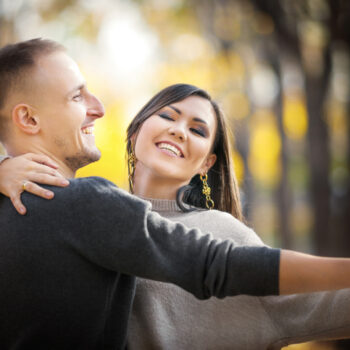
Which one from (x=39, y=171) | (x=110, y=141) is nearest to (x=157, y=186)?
(x=39, y=171)

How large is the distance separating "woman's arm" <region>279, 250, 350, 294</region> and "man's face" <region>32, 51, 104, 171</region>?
46.1 inches

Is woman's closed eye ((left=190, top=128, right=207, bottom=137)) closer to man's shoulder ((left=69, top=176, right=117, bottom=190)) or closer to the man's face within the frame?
the man's face

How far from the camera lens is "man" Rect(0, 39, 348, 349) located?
1.65m

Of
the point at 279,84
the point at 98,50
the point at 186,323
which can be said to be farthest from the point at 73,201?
the point at 98,50

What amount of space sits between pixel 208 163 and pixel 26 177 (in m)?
1.46

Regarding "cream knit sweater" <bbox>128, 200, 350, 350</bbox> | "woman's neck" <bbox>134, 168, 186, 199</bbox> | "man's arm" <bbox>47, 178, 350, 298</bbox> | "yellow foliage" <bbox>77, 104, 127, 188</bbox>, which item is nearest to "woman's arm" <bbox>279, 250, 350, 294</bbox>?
"man's arm" <bbox>47, 178, 350, 298</bbox>

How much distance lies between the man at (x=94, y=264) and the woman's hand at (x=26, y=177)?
1.4 inches

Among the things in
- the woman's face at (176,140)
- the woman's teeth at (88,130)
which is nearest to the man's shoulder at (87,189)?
the woman's teeth at (88,130)

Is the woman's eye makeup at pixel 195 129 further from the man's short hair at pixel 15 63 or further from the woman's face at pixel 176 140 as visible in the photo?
the man's short hair at pixel 15 63

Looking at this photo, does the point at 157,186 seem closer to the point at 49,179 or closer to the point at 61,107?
the point at 61,107

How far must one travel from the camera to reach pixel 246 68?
37.4 feet

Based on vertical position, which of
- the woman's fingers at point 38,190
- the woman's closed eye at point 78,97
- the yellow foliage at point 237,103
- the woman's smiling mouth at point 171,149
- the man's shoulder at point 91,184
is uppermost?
the yellow foliage at point 237,103

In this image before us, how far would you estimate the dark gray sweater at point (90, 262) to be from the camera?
5.40 feet

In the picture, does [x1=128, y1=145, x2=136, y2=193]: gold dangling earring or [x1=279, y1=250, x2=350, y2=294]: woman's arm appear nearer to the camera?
[x1=279, y1=250, x2=350, y2=294]: woman's arm
